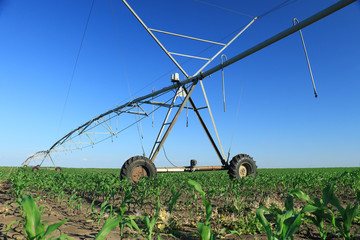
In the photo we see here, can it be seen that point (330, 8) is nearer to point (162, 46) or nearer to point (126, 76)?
point (162, 46)

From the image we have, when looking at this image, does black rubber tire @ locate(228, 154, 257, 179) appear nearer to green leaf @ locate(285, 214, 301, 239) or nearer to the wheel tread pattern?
the wheel tread pattern

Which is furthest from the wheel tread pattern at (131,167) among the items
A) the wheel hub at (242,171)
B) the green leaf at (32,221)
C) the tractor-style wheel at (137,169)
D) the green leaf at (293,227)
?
the green leaf at (293,227)

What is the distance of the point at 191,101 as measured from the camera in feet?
31.0

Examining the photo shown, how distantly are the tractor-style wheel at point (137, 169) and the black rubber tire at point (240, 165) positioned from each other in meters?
3.40

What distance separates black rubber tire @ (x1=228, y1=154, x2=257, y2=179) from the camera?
30.4 ft

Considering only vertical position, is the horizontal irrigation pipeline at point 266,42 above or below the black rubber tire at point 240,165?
above

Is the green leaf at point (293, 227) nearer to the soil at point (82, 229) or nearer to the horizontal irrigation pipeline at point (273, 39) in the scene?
the soil at point (82, 229)

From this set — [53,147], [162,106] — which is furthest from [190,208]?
[53,147]

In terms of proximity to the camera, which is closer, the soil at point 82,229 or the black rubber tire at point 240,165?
the soil at point 82,229

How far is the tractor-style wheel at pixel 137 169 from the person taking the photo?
7236 mm

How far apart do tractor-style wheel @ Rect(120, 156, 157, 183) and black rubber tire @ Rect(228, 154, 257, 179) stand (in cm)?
340

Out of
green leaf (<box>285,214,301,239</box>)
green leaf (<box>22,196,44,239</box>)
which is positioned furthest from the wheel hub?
green leaf (<box>22,196,44,239</box>)

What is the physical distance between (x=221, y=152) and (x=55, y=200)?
616cm

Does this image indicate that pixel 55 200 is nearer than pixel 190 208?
No
